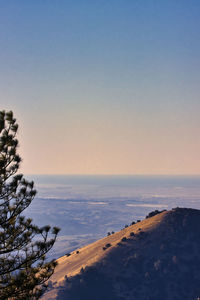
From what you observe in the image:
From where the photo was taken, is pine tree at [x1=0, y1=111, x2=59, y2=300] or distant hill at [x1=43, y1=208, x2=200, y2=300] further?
distant hill at [x1=43, y1=208, x2=200, y2=300]

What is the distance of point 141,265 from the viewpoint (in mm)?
141875

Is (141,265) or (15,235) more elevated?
(15,235)

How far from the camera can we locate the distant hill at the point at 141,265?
131 metres

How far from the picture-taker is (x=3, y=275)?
3162 centimetres

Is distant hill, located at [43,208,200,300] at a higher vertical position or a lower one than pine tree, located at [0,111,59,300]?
lower

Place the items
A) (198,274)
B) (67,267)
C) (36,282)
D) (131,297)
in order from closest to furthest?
1. (36,282)
2. (131,297)
3. (198,274)
4. (67,267)

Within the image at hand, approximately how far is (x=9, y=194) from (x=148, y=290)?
110m

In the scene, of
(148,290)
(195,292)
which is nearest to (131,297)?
(148,290)

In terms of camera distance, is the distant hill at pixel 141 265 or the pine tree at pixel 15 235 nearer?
the pine tree at pixel 15 235

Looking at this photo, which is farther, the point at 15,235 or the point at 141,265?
the point at 141,265

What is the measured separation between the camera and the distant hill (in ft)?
430

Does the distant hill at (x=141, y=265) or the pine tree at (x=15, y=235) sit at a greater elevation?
the pine tree at (x=15, y=235)

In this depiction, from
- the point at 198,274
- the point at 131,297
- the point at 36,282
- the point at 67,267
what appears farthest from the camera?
the point at 67,267

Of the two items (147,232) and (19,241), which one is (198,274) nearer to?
(147,232)
